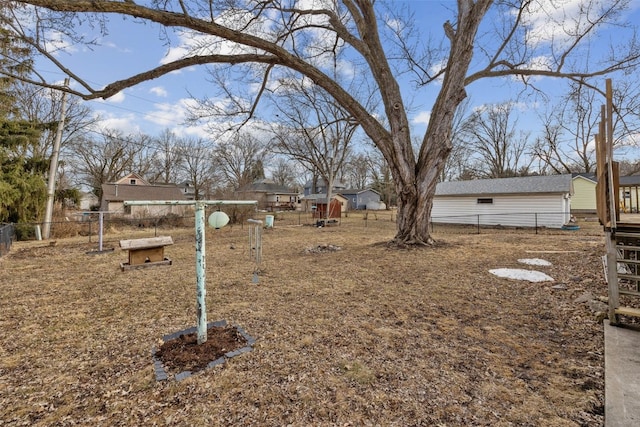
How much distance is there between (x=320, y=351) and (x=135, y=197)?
2668 centimetres

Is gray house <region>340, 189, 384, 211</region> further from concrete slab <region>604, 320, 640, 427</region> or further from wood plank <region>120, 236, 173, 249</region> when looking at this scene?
concrete slab <region>604, 320, 640, 427</region>

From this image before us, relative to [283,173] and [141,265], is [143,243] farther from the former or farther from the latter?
[283,173]

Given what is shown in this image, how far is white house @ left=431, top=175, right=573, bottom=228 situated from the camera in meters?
15.4

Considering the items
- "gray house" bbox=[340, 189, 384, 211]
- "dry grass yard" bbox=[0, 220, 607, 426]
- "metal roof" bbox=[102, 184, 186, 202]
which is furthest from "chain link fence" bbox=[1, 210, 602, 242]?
"gray house" bbox=[340, 189, 384, 211]

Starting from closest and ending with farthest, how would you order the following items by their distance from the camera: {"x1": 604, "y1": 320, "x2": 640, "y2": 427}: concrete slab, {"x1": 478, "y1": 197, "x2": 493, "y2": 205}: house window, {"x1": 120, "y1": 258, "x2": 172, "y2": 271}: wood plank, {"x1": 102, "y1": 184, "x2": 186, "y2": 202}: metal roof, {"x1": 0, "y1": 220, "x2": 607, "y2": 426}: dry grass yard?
{"x1": 604, "y1": 320, "x2": 640, "y2": 427}: concrete slab
{"x1": 0, "y1": 220, "x2": 607, "y2": 426}: dry grass yard
{"x1": 120, "y1": 258, "x2": 172, "y2": 271}: wood plank
{"x1": 478, "y1": 197, "x2": 493, "y2": 205}: house window
{"x1": 102, "y1": 184, "x2": 186, "y2": 202}: metal roof

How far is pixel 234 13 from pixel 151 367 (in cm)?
822

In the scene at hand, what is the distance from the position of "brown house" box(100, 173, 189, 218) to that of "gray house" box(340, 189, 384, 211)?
25701mm

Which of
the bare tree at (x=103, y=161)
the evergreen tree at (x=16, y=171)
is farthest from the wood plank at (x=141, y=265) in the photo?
the bare tree at (x=103, y=161)

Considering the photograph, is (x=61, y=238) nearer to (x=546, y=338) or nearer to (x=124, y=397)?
(x=124, y=397)

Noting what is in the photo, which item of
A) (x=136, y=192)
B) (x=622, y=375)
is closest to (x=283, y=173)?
(x=136, y=192)

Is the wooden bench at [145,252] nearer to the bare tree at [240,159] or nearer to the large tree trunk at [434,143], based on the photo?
the large tree trunk at [434,143]

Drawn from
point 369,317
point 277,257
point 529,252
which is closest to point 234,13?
point 277,257

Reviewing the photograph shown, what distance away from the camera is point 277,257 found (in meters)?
8.04

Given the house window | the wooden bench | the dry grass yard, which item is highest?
the house window
